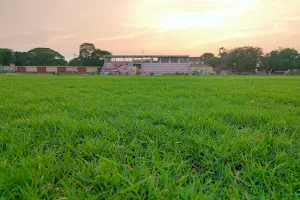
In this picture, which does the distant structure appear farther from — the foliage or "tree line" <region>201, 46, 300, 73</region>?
"tree line" <region>201, 46, 300, 73</region>

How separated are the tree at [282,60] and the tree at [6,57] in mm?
83118

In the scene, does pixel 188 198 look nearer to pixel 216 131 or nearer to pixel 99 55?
pixel 216 131

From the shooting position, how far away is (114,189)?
3.03 feet

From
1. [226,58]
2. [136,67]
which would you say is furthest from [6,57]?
[226,58]

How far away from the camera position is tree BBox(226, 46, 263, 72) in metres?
54.8

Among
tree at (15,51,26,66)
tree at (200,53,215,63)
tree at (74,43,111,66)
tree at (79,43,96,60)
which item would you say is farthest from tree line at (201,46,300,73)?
tree at (15,51,26,66)

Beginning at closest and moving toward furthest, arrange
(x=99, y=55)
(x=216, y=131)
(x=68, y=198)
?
1. (x=68, y=198)
2. (x=216, y=131)
3. (x=99, y=55)

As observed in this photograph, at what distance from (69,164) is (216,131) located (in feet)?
4.14

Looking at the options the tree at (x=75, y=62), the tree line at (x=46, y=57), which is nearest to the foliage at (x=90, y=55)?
the tree line at (x=46, y=57)

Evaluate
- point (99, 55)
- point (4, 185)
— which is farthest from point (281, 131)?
point (99, 55)

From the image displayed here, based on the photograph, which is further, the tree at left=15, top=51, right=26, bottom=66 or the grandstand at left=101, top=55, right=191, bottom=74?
the tree at left=15, top=51, right=26, bottom=66

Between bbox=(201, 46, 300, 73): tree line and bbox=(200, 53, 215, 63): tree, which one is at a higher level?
bbox=(200, 53, 215, 63): tree

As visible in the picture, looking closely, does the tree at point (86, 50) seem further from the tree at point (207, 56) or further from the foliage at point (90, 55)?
the tree at point (207, 56)

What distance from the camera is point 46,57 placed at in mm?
61688
